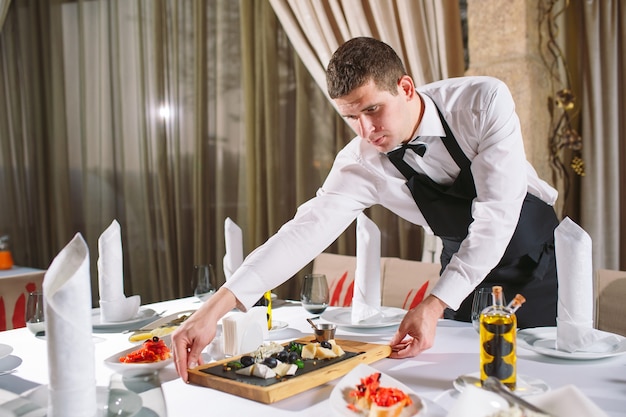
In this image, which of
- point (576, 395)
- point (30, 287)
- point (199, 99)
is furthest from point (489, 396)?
point (199, 99)

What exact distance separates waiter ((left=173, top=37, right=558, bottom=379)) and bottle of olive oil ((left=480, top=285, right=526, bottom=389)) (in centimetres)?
23

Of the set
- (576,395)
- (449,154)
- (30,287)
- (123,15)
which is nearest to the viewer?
(576,395)

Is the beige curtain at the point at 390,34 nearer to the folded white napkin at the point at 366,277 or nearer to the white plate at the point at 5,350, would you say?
the folded white napkin at the point at 366,277

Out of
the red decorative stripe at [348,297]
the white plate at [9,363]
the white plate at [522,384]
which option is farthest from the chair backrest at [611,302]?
the white plate at [9,363]

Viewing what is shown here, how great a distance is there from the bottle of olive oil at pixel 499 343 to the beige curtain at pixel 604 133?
185 centimetres

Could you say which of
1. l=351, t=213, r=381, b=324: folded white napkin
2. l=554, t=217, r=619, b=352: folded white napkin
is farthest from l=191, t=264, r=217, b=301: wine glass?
l=554, t=217, r=619, b=352: folded white napkin

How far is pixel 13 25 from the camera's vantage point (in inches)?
175

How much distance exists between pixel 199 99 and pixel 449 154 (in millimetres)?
2389

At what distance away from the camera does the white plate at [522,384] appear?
1130 millimetres

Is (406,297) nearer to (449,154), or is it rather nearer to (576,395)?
(449,154)

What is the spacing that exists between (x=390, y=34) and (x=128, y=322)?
202 cm

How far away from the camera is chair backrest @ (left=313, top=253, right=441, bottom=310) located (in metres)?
2.34

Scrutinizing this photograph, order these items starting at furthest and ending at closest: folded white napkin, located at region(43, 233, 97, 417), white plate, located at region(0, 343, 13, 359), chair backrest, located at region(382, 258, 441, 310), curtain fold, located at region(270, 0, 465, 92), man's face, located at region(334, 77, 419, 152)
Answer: curtain fold, located at region(270, 0, 465, 92), chair backrest, located at region(382, 258, 441, 310), man's face, located at region(334, 77, 419, 152), white plate, located at region(0, 343, 13, 359), folded white napkin, located at region(43, 233, 97, 417)

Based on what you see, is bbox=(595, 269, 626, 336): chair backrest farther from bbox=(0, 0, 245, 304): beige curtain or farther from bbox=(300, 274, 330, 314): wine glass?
bbox=(0, 0, 245, 304): beige curtain
